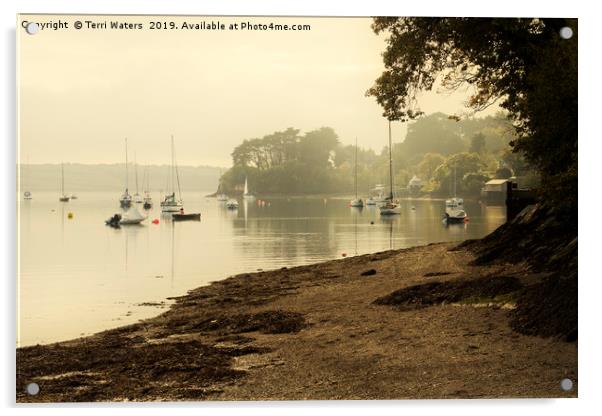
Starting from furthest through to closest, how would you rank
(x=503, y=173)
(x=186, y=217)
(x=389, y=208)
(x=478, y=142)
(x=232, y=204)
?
(x=186, y=217), (x=232, y=204), (x=389, y=208), (x=503, y=173), (x=478, y=142)

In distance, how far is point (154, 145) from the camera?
11508 mm

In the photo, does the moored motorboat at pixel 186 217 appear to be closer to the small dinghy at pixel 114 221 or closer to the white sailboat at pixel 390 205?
the small dinghy at pixel 114 221

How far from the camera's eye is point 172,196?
43.3 ft

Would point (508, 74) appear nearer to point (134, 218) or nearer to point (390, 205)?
point (390, 205)

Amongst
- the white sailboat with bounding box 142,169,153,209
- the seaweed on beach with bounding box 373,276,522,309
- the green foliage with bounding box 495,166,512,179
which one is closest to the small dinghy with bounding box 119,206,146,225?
the white sailboat with bounding box 142,169,153,209

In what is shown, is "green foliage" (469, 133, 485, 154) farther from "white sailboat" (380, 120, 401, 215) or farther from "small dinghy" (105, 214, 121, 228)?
"small dinghy" (105, 214, 121, 228)

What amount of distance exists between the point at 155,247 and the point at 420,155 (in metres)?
5.79

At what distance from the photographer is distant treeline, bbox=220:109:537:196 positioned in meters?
11.6

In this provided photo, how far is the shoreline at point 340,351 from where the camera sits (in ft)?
31.7

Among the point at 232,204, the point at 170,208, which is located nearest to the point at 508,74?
the point at 232,204

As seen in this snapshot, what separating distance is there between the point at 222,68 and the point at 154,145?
5.26 feet

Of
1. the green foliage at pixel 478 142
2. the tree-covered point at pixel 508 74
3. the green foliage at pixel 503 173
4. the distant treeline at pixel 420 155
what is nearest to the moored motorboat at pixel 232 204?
the distant treeline at pixel 420 155
